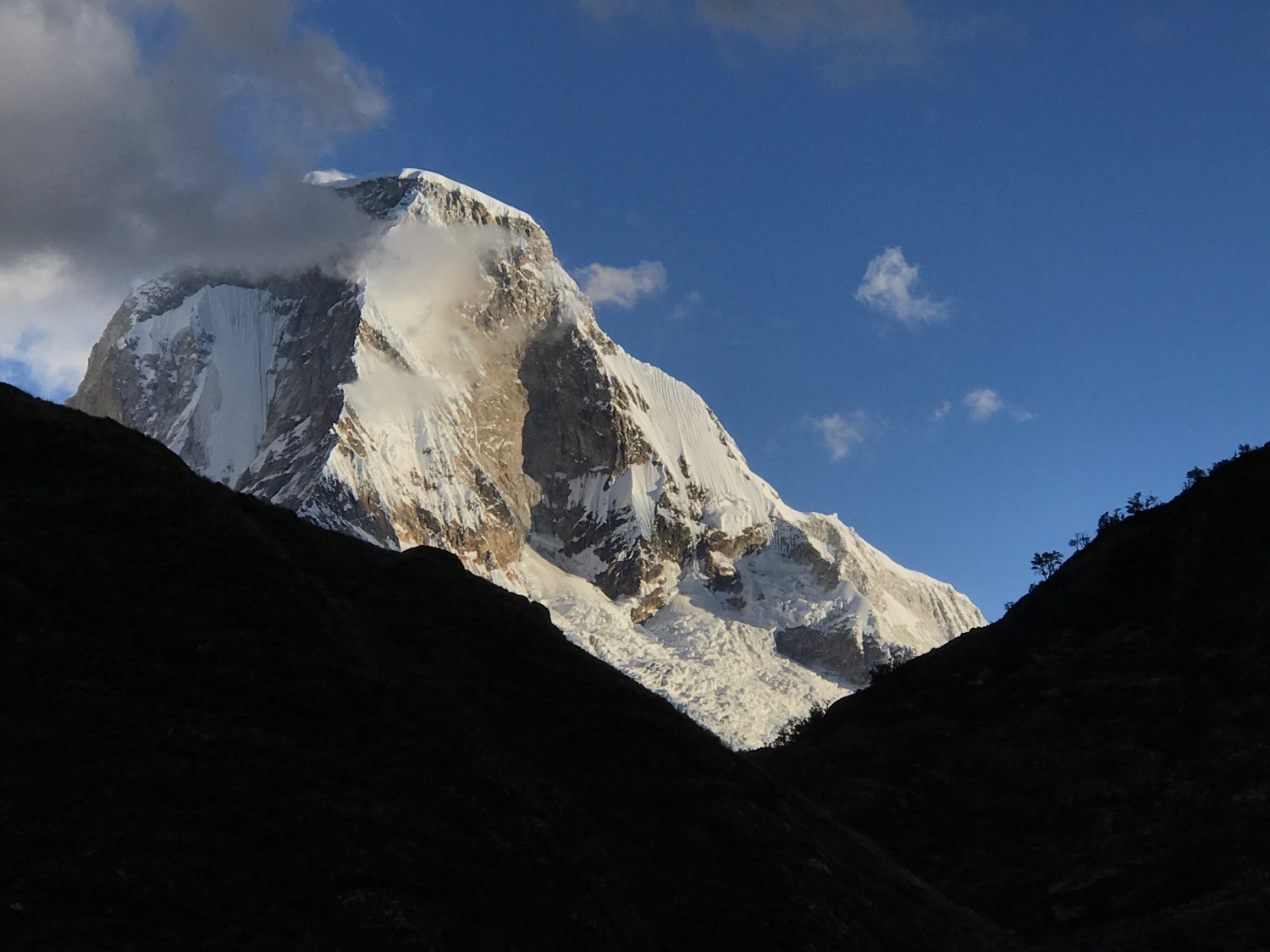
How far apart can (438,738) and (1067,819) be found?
91.7 ft

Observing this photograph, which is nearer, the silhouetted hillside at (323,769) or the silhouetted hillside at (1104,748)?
the silhouetted hillside at (323,769)

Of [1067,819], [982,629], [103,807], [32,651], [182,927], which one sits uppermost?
[982,629]

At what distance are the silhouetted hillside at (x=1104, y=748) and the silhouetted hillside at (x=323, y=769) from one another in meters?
7.06

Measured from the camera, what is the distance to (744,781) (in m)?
34.7

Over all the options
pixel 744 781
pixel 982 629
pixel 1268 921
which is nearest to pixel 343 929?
pixel 744 781

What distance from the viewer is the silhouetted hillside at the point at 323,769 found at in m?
22.5

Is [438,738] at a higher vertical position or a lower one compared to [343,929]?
higher

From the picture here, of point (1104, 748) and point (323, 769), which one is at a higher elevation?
point (1104, 748)

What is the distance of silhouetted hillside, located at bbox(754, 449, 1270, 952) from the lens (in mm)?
41219

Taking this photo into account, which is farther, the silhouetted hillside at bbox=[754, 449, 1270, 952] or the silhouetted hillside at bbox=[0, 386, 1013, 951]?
the silhouetted hillside at bbox=[754, 449, 1270, 952]

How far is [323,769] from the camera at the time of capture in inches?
1032

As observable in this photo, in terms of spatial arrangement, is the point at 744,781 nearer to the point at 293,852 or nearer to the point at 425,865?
the point at 425,865

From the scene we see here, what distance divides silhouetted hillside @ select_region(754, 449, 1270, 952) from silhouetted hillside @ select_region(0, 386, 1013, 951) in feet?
23.1

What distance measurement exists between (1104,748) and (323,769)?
34.9 meters
